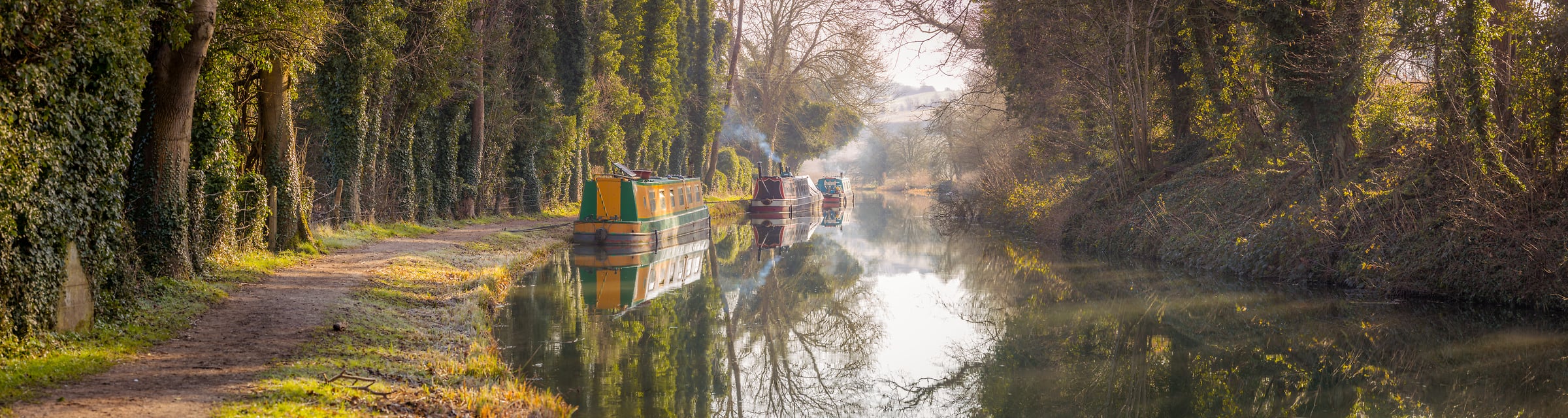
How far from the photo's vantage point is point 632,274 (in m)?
14.2

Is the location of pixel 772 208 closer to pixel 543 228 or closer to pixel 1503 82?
pixel 543 228

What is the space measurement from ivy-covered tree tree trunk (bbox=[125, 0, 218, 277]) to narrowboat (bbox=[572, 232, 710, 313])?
4080 millimetres

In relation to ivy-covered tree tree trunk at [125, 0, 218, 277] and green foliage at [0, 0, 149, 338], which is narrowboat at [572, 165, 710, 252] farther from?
green foliage at [0, 0, 149, 338]

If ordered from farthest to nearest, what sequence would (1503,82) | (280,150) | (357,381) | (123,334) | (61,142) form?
1. (280,150)
2. (1503,82)
3. (123,334)
4. (61,142)
5. (357,381)

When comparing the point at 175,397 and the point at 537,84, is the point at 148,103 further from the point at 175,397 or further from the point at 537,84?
the point at 537,84

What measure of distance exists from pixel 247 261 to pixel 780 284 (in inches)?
288

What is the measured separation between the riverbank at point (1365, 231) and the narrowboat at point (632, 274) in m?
7.17

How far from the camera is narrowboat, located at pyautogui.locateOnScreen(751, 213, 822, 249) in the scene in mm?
22391

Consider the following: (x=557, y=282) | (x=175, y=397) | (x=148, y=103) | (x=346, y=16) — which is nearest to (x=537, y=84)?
(x=346, y=16)

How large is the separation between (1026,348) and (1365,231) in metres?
4.73

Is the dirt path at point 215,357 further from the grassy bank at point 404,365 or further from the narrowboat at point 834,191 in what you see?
the narrowboat at point 834,191

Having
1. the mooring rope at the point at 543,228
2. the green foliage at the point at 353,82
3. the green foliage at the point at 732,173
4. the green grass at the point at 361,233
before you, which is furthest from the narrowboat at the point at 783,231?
the green foliage at the point at 353,82

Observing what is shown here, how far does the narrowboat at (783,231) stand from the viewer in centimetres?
2239

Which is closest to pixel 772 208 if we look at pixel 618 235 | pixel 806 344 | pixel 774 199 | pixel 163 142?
pixel 774 199
